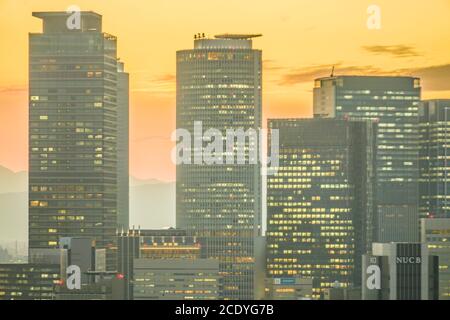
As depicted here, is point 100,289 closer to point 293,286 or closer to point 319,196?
point 293,286

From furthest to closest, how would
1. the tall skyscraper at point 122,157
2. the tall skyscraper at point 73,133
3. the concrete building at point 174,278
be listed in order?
the tall skyscraper at point 73,133 → the tall skyscraper at point 122,157 → the concrete building at point 174,278

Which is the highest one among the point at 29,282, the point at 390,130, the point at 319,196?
the point at 390,130

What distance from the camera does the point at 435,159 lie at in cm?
3469

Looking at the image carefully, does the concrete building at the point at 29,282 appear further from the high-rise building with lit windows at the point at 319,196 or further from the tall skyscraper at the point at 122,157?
the high-rise building with lit windows at the point at 319,196

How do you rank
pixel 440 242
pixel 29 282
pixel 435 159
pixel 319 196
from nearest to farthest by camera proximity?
pixel 29 282 → pixel 440 242 → pixel 435 159 → pixel 319 196

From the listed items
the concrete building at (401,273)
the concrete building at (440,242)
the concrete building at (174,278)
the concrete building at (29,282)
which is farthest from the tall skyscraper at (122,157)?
the concrete building at (440,242)

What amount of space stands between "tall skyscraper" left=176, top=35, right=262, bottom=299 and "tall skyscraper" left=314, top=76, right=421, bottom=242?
2.40m

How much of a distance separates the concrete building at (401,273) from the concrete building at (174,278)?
382 cm

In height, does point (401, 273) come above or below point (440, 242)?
below

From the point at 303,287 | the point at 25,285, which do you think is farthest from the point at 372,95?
the point at 25,285

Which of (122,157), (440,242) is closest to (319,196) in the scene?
(122,157)

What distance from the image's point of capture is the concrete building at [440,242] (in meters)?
23.5

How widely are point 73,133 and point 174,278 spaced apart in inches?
411

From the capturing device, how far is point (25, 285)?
25.1 meters
